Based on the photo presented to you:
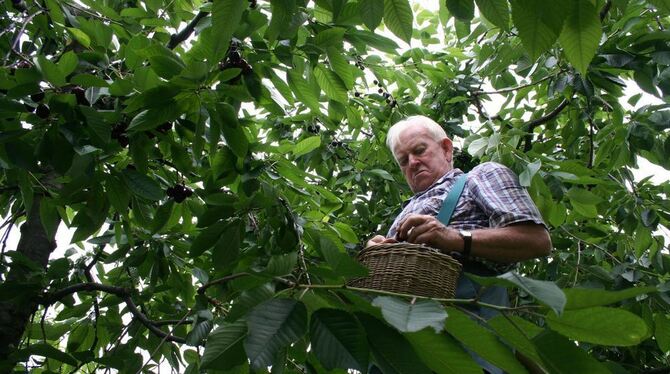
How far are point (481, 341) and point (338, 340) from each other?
0.68 ft

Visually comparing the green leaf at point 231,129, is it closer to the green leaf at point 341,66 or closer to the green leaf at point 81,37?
the green leaf at point 341,66

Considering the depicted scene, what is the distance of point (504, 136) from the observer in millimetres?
2828

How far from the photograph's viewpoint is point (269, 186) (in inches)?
85.9

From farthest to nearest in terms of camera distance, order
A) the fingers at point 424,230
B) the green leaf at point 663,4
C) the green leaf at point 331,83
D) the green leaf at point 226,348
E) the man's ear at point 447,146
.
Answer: the man's ear at point 447,146 → the green leaf at point 331,83 → the fingers at point 424,230 → the green leaf at point 663,4 → the green leaf at point 226,348

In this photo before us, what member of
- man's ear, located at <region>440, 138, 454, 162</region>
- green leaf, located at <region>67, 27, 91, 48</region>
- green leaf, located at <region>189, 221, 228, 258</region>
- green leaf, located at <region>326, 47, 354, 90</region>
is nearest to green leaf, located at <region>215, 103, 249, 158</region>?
green leaf, located at <region>189, 221, 228, 258</region>

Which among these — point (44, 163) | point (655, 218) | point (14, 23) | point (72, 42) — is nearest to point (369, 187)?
point (655, 218)

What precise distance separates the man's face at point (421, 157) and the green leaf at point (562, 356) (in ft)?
5.46

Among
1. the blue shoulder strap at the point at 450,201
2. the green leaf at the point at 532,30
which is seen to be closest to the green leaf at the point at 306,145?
the blue shoulder strap at the point at 450,201

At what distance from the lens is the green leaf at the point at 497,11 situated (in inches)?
47.5

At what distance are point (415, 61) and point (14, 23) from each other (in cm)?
205

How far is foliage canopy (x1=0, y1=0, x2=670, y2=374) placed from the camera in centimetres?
96

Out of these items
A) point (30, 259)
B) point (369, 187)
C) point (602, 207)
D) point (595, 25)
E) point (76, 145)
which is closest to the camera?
point (595, 25)

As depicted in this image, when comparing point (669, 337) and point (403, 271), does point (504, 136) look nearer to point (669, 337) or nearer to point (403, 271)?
point (669, 337)

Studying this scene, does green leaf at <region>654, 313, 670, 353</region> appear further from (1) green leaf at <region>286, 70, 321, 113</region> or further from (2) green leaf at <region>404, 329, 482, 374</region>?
(2) green leaf at <region>404, 329, 482, 374</region>
